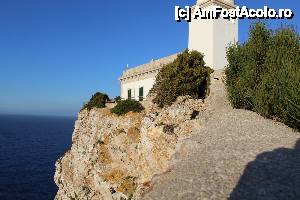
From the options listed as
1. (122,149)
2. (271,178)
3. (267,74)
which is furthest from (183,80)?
(271,178)

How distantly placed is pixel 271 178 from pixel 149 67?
38.7 m

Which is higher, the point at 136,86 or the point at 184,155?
the point at 136,86

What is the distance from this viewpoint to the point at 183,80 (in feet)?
121

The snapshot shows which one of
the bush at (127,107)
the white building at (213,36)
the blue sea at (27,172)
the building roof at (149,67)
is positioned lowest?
the blue sea at (27,172)

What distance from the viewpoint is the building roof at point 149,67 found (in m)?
47.8

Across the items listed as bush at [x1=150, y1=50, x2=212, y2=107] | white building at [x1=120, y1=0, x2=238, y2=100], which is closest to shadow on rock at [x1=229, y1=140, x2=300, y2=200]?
bush at [x1=150, y1=50, x2=212, y2=107]

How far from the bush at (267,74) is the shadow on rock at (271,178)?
686 centimetres

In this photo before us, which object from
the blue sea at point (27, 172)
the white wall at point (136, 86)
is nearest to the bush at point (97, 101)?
the white wall at point (136, 86)

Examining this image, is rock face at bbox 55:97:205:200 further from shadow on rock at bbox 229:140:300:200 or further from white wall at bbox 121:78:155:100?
white wall at bbox 121:78:155:100

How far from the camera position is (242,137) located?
21141 mm

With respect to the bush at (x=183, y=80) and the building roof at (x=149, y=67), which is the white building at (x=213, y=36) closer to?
the building roof at (x=149, y=67)

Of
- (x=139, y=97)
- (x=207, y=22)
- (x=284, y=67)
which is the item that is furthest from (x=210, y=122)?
(x=139, y=97)

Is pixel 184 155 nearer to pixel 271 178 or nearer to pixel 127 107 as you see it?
pixel 271 178

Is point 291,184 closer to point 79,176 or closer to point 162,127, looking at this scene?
point 162,127
